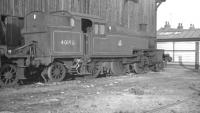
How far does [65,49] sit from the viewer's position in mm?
13594

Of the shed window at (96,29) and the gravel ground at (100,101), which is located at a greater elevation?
the shed window at (96,29)

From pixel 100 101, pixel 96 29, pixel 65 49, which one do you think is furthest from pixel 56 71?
pixel 100 101

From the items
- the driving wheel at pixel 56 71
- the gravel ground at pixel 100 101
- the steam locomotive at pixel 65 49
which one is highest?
the steam locomotive at pixel 65 49

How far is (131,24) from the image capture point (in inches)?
961

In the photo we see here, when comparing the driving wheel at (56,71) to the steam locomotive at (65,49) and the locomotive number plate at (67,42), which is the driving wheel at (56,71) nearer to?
the steam locomotive at (65,49)

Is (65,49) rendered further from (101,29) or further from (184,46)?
(184,46)

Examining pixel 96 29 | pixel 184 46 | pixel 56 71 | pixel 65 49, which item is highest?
pixel 96 29

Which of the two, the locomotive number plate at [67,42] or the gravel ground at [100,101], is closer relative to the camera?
the gravel ground at [100,101]

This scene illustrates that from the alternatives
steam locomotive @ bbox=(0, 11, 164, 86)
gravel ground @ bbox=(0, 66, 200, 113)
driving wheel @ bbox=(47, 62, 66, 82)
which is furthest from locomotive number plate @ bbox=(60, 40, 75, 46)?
gravel ground @ bbox=(0, 66, 200, 113)

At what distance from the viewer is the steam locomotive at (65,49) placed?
12.3m

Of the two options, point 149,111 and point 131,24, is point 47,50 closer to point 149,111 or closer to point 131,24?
point 149,111

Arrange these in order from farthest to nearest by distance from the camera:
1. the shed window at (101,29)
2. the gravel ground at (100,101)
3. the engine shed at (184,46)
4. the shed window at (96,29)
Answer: the engine shed at (184,46)
the shed window at (101,29)
the shed window at (96,29)
the gravel ground at (100,101)

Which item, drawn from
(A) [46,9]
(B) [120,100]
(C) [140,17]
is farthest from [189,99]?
(C) [140,17]

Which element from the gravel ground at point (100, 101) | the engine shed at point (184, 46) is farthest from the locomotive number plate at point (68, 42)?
the engine shed at point (184, 46)
